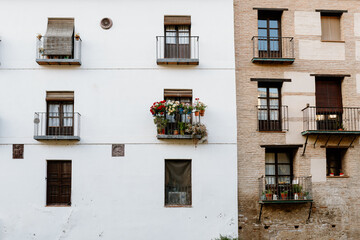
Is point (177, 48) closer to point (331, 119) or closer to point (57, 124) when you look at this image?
point (57, 124)

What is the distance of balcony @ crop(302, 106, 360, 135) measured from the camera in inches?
578

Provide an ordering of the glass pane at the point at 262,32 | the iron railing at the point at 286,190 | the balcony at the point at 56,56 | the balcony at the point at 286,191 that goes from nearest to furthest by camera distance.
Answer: the balcony at the point at 286,191
the iron railing at the point at 286,190
the balcony at the point at 56,56
the glass pane at the point at 262,32

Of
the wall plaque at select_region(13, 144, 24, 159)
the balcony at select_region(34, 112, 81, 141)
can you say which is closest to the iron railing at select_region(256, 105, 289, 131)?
the balcony at select_region(34, 112, 81, 141)

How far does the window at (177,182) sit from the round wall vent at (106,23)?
549 centimetres

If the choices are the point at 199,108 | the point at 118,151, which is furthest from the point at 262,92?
the point at 118,151

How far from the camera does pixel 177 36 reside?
1502cm

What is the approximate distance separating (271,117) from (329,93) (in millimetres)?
2523

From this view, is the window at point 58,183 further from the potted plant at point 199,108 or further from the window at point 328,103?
the window at point 328,103

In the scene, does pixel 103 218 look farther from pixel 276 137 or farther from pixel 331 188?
pixel 331 188

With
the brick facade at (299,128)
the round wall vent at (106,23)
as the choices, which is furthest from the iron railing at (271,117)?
the round wall vent at (106,23)

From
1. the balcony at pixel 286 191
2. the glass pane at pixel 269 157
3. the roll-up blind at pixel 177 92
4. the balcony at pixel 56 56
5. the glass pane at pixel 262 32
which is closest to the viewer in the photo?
the balcony at pixel 286 191

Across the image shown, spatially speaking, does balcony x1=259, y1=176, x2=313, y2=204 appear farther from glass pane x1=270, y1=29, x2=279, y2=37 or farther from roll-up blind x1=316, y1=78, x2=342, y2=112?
glass pane x1=270, y1=29, x2=279, y2=37

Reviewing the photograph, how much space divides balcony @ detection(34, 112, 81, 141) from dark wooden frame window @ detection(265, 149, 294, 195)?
711cm

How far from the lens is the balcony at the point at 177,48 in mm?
14617
